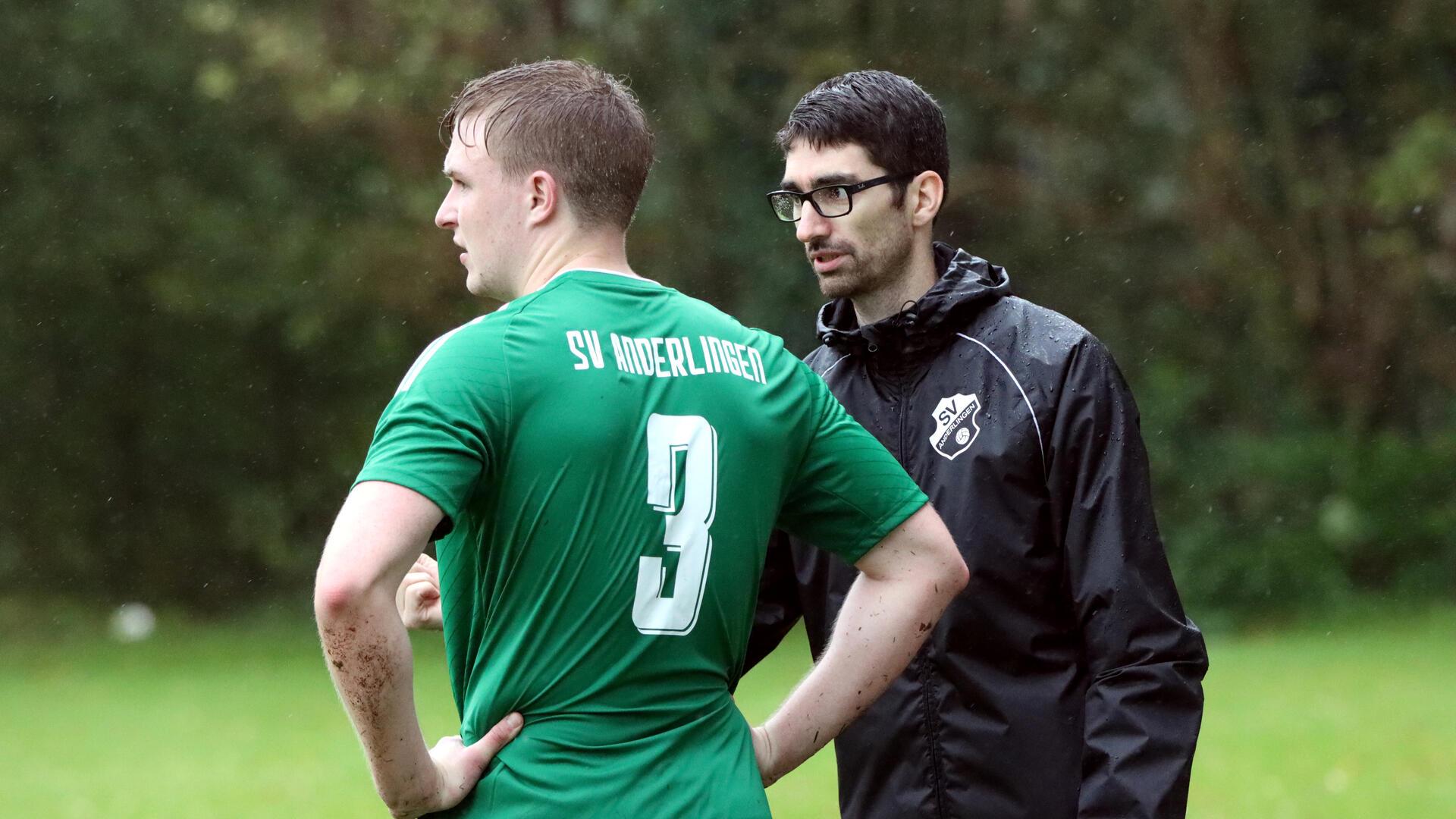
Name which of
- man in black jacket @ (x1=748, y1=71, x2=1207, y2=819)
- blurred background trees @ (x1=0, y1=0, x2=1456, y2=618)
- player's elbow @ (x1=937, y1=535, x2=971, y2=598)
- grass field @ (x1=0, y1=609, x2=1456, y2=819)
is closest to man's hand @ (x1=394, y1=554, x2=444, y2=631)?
player's elbow @ (x1=937, y1=535, x2=971, y2=598)

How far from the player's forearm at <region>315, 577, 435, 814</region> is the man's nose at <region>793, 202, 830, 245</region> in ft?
5.05

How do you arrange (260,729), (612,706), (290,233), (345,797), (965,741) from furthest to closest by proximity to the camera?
(290,233)
(260,729)
(345,797)
(965,741)
(612,706)

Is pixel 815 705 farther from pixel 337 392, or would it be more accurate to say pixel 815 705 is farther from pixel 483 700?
pixel 337 392

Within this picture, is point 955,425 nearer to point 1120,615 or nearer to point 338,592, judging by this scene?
point 1120,615

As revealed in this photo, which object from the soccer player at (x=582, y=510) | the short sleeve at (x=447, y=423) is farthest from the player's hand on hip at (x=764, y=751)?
the short sleeve at (x=447, y=423)

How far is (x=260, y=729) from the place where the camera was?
1372 centimetres

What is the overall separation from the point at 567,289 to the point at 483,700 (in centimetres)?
58

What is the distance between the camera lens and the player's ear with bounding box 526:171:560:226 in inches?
98.4

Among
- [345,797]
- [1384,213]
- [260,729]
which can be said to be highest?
[1384,213]

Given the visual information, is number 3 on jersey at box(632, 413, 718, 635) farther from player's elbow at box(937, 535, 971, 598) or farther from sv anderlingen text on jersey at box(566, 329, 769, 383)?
player's elbow at box(937, 535, 971, 598)

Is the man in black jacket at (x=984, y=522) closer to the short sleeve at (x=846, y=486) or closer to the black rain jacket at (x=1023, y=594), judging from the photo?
the black rain jacket at (x=1023, y=594)

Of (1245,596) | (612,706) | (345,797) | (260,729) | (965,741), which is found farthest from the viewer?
(1245,596)

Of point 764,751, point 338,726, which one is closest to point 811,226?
point 764,751

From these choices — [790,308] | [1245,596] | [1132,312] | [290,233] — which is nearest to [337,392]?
[290,233]
